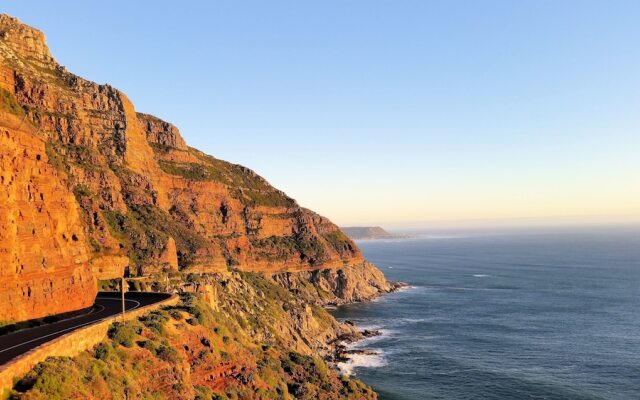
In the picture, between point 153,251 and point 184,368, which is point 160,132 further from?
point 184,368

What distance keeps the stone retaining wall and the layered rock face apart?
19.2ft

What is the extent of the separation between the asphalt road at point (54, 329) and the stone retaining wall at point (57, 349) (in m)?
1.36

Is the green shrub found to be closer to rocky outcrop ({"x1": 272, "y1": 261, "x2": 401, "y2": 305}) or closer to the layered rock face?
the layered rock face

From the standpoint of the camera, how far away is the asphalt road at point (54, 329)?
27.8 m

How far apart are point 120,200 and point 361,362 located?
4888 centimetres

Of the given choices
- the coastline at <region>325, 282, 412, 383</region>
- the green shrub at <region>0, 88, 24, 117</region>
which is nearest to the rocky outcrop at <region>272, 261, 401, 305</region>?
the coastline at <region>325, 282, 412, 383</region>

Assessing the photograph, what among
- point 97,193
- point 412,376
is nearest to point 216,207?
point 97,193

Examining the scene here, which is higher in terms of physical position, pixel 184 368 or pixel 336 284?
pixel 184 368

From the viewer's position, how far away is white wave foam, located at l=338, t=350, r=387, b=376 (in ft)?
246

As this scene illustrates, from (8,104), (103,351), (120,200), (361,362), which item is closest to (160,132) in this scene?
(120,200)

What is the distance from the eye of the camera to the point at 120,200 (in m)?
81.9

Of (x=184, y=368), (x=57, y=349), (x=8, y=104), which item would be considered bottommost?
(x=184, y=368)

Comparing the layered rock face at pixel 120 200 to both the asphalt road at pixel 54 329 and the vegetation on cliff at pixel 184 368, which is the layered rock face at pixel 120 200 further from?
the vegetation on cliff at pixel 184 368

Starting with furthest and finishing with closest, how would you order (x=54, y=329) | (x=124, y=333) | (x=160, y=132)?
(x=160, y=132) → (x=124, y=333) → (x=54, y=329)
